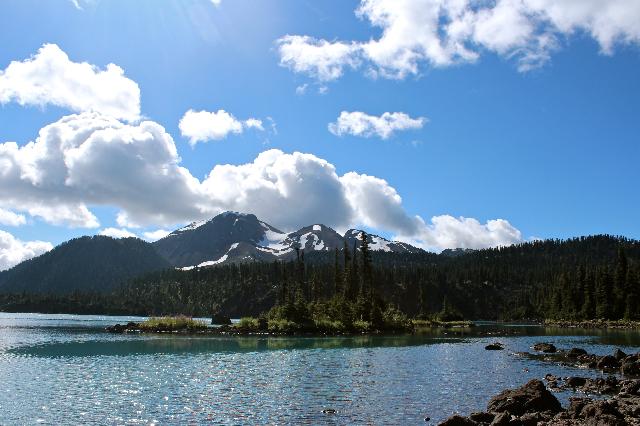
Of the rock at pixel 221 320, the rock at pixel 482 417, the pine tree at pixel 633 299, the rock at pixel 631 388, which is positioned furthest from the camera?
the pine tree at pixel 633 299

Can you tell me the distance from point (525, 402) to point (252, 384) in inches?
853

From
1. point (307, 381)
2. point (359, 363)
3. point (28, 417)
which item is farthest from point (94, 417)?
point (359, 363)

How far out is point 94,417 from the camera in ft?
103

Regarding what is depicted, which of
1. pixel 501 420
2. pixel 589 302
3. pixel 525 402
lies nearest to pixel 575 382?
pixel 525 402

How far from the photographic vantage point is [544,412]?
1204 inches

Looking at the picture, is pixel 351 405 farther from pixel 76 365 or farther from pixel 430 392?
pixel 76 365

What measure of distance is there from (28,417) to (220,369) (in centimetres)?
2387

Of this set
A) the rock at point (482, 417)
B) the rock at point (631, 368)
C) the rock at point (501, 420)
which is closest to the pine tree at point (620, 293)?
the rock at point (631, 368)

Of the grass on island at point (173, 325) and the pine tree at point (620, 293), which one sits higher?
the pine tree at point (620, 293)

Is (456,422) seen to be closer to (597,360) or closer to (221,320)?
(597,360)

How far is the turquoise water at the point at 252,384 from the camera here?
106 feet

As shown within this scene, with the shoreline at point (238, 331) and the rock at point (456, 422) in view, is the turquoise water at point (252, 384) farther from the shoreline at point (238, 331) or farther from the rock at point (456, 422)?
Answer: the shoreline at point (238, 331)

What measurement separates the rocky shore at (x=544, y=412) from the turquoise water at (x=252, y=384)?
8.61 feet

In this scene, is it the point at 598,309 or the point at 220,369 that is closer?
the point at 220,369
